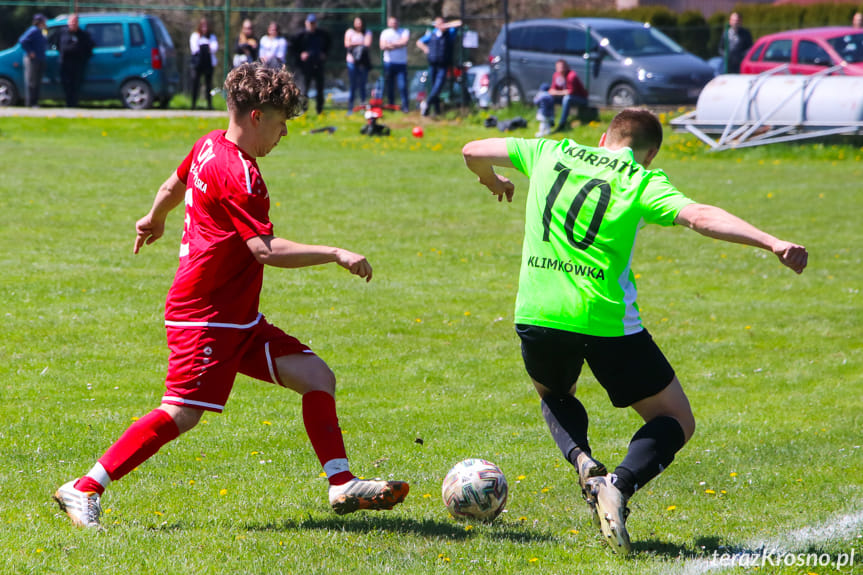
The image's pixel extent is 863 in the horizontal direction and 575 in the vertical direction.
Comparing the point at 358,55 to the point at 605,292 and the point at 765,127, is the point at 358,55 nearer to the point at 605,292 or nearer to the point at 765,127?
the point at 765,127

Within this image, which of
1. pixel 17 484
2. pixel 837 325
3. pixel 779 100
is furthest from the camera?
pixel 779 100

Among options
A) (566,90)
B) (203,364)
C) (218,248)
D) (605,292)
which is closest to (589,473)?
(605,292)

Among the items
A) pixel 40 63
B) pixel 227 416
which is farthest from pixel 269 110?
pixel 40 63

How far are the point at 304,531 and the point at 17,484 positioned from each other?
1548 millimetres

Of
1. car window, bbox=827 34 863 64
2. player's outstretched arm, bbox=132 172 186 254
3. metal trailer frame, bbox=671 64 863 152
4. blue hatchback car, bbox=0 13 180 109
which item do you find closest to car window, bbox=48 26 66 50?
blue hatchback car, bbox=0 13 180 109

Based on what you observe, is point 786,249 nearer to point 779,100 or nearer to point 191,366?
point 191,366

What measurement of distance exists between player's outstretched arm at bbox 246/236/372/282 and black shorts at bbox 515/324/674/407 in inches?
32.6

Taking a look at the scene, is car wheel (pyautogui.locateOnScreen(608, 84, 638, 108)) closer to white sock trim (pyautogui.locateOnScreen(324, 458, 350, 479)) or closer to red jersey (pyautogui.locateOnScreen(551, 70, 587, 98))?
red jersey (pyautogui.locateOnScreen(551, 70, 587, 98))

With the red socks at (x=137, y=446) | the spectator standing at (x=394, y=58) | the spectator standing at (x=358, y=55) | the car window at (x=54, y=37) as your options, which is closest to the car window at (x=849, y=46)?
the spectator standing at (x=394, y=58)

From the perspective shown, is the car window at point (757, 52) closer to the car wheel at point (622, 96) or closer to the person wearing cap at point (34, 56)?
the car wheel at point (622, 96)

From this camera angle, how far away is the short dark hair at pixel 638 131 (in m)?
4.44

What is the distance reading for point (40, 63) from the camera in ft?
77.7

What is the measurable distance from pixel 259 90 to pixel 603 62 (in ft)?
67.3

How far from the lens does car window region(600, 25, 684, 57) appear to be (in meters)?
24.1
